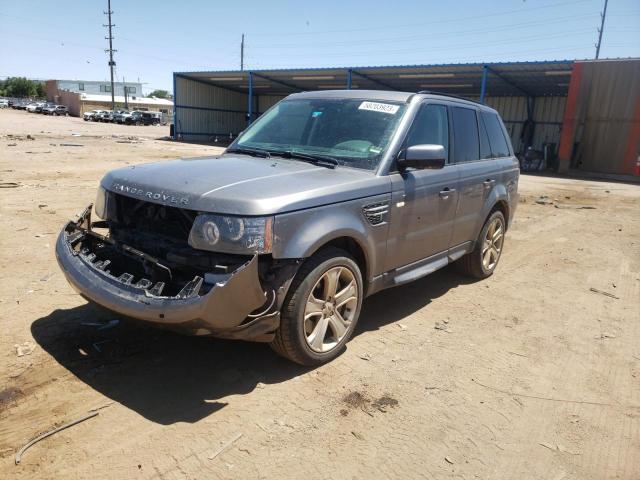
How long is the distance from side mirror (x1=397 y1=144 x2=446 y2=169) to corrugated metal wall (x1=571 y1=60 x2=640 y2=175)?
930 inches

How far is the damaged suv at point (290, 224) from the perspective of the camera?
281 centimetres

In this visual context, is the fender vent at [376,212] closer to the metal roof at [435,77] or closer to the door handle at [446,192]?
the door handle at [446,192]

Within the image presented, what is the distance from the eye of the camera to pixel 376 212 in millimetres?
3617

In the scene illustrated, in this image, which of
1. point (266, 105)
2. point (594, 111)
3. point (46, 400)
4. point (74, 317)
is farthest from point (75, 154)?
point (266, 105)

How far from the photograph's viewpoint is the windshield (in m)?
3.90

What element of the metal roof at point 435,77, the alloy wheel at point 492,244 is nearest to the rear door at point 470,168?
the alloy wheel at point 492,244

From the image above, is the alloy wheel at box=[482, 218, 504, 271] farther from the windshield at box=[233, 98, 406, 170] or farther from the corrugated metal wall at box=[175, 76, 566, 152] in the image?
the corrugated metal wall at box=[175, 76, 566, 152]

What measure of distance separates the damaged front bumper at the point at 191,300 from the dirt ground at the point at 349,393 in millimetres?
521

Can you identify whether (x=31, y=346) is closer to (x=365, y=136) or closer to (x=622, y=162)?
(x=365, y=136)

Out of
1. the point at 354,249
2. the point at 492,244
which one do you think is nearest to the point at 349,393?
the point at 354,249

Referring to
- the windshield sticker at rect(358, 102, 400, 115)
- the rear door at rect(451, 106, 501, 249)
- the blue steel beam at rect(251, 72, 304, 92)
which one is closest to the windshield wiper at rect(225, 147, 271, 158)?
the windshield sticker at rect(358, 102, 400, 115)

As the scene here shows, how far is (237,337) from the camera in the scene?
292 centimetres

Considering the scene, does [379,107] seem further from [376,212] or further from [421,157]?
[376,212]

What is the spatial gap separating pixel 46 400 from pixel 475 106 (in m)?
4.90
